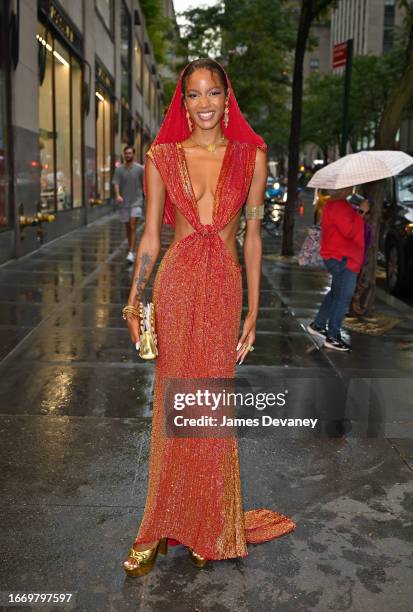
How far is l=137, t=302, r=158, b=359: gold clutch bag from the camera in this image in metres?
2.88

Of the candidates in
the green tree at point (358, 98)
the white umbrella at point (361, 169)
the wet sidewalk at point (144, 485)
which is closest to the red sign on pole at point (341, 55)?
the white umbrella at point (361, 169)

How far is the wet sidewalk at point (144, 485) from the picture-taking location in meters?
2.90

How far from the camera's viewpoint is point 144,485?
151 inches

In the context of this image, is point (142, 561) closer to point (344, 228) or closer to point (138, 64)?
point (344, 228)

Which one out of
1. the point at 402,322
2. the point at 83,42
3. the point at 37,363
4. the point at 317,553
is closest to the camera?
the point at 317,553

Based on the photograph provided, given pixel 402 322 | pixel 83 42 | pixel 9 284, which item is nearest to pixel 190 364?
pixel 402 322

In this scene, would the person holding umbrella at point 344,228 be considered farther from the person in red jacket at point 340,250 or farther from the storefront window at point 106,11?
the storefront window at point 106,11

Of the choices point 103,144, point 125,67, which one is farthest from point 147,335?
point 125,67

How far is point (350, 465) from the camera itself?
4.19 metres

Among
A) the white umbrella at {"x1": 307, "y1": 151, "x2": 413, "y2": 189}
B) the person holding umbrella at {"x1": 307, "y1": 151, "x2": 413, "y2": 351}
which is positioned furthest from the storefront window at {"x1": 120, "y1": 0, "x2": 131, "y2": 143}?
the person holding umbrella at {"x1": 307, "y1": 151, "x2": 413, "y2": 351}

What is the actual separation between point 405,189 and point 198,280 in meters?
9.50

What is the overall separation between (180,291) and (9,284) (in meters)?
7.45

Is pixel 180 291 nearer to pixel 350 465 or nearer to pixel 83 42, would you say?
pixel 350 465

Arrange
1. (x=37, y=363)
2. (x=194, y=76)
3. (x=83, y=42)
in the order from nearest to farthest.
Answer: (x=194, y=76)
(x=37, y=363)
(x=83, y=42)
